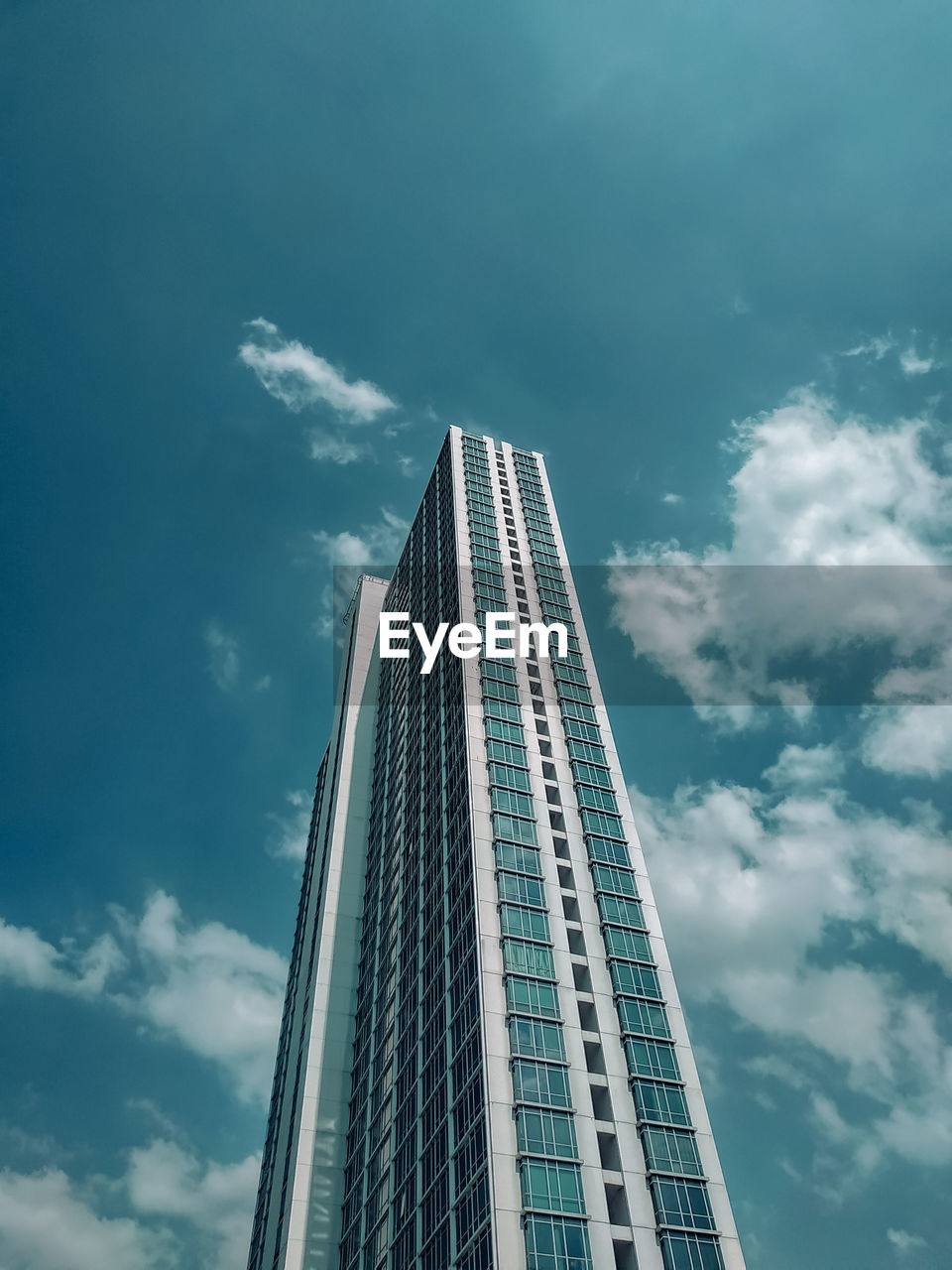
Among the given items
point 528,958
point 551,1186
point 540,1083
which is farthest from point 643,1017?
point 551,1186

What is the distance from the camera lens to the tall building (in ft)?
174

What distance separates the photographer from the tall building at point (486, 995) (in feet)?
174

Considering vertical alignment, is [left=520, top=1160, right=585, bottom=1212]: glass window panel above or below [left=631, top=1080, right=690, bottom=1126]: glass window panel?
below

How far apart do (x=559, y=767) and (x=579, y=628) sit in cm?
2255

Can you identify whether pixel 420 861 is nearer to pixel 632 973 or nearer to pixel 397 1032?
pixel 397 1032

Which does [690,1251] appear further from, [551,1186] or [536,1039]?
[536,1039]

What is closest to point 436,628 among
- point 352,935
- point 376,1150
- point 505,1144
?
point 352,935

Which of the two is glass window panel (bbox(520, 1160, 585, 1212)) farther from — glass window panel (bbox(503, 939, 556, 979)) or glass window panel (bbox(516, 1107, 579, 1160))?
glass window panel (bbox(503, 939, 556, 979))

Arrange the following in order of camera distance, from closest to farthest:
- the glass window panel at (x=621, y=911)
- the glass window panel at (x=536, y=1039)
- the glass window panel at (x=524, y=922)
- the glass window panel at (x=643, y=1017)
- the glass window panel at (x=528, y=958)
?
the glass window panel at (x=536, y=1039)
the glass window panel at (x=643, y=1017)
the glass window panel at (x=528, y=958)
the glass window panel at (x=524, y=922)
the glass window panel at (x=621, y=911)

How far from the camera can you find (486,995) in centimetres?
6138

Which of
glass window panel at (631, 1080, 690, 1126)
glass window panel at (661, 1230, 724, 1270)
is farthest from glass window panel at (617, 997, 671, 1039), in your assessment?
glass window panel at (661, 1230, 724, 1270)

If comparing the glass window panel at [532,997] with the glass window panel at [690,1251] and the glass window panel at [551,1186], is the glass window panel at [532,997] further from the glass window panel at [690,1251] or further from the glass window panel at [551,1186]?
the glass window panel at [690,1251]

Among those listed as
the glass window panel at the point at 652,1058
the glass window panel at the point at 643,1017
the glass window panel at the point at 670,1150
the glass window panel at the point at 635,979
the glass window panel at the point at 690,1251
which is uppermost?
the glass window panel at the point at 635,979

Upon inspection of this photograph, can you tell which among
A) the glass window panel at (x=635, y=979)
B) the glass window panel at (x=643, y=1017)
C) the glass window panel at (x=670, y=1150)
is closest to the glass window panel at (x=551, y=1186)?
the glass window panel at (x=670, y=1150)
